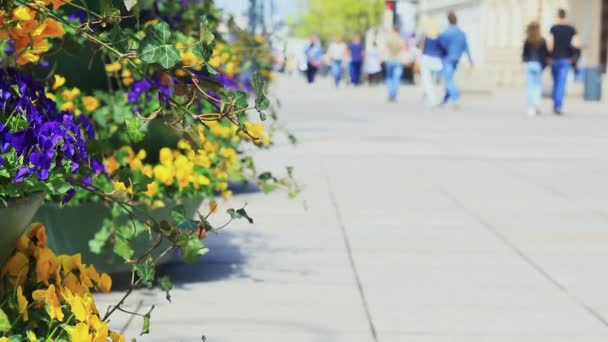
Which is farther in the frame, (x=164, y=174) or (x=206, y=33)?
(x=164, y=174)

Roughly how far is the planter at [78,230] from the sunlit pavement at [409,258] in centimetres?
18

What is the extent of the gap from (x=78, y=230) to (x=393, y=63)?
24750 millimetres

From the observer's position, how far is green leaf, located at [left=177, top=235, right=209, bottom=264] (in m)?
2.98

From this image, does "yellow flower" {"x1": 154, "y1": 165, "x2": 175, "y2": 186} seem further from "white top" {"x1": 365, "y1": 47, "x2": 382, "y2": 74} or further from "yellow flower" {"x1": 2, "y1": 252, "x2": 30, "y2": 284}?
"white top" {"x1": 365, "y1": 47, "x2": 382, "y2": 74}

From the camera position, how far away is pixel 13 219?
278 cm

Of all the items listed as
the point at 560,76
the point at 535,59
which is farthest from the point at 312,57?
the point at 535,59

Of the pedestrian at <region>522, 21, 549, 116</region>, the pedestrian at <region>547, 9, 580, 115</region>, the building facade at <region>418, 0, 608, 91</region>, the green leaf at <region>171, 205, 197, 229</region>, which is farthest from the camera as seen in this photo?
the building facade at <region>418, 0, 608, 91</region>

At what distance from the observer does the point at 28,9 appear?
2.75 metres

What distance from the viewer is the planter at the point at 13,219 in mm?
2738

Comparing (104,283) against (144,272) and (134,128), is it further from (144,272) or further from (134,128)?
(134,128)

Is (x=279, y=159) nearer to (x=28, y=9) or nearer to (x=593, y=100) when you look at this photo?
(x=28, y=9)

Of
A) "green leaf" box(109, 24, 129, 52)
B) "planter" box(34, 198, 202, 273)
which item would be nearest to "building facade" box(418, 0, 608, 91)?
"planter" box(34, 198, 202, 273)

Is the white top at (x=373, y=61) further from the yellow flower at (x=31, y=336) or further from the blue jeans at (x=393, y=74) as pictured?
the yellow flower at (x=31, y=336)

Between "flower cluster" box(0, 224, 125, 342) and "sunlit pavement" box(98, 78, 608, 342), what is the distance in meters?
1.83
